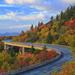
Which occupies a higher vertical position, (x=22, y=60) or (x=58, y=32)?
(x=58, y=32)

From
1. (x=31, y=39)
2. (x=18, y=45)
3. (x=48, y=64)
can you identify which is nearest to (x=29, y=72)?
(x=48, y=64)

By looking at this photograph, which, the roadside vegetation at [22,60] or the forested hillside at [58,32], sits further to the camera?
the forested hillside at [58,32]

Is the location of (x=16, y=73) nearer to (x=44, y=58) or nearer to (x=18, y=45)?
(x=44, y=58)

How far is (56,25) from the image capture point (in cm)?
11812

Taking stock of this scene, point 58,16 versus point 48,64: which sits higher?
point 58,16

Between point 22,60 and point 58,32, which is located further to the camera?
point 58,32

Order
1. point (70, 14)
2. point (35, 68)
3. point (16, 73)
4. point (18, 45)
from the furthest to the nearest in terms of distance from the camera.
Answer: point (70, 14)
point (18, 45)
point (35, 68)
point (16, 73)

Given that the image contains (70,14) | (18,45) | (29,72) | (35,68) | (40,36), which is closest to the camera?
(29,72)

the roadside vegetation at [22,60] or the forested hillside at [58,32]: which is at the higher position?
the forested hillside at [58,32]

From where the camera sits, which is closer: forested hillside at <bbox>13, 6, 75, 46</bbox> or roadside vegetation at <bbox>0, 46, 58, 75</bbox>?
roadside vegetation at <bbox>0, 46, 58, 75</bbox>

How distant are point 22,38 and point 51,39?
120ft

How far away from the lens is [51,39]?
10262 centimetres

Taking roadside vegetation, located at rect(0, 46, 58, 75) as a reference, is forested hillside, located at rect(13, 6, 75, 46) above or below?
above

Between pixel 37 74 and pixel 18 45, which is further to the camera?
pixel 18 45
